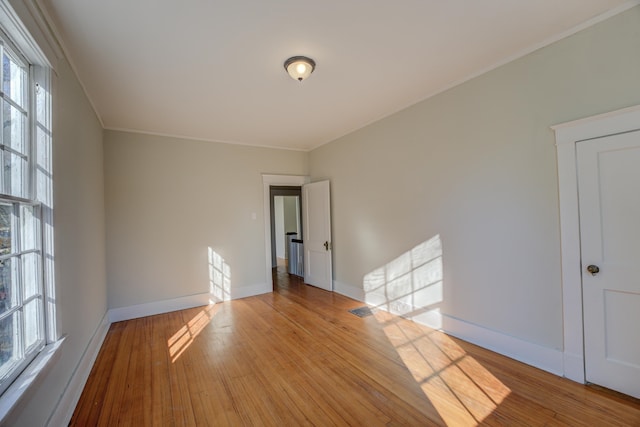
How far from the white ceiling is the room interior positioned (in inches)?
0.9

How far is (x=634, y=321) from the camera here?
196 cm

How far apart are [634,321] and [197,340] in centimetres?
385

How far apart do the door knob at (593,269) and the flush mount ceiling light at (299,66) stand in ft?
8.99

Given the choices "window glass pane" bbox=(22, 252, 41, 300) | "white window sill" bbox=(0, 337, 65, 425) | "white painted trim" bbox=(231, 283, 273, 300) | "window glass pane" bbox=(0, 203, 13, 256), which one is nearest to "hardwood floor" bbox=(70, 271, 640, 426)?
"white window sill" bbox=(0, 337, 65, 425)

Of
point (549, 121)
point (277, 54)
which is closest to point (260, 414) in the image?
point (277, 54)

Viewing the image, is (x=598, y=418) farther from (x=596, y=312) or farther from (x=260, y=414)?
(x=260, y=414)

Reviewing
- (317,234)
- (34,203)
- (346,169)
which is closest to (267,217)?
(317,234)

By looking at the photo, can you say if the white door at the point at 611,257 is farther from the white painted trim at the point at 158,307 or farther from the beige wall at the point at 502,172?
the white painted trim at the point at 158,307

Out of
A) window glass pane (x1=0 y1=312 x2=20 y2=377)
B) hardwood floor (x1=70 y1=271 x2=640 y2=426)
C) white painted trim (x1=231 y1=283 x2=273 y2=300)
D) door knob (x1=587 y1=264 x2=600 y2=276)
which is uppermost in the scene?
door knob (x1=587 y1=264 x2=600 y2=276)

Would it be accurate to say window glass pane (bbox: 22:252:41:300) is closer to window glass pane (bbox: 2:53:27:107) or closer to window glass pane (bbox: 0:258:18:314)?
window glass pane (bbox: 0:258:18:314)

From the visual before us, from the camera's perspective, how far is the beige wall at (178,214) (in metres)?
3.89

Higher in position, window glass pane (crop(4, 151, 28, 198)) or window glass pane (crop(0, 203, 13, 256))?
window glass pane (crop(4, 151, 28, 198))

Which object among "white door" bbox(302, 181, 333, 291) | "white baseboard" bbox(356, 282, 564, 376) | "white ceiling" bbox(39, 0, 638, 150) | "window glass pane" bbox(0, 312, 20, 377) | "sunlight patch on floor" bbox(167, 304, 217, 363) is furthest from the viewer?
"white door" bbox(302, 181, 333, 291)

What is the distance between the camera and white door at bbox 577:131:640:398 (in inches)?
76.9
